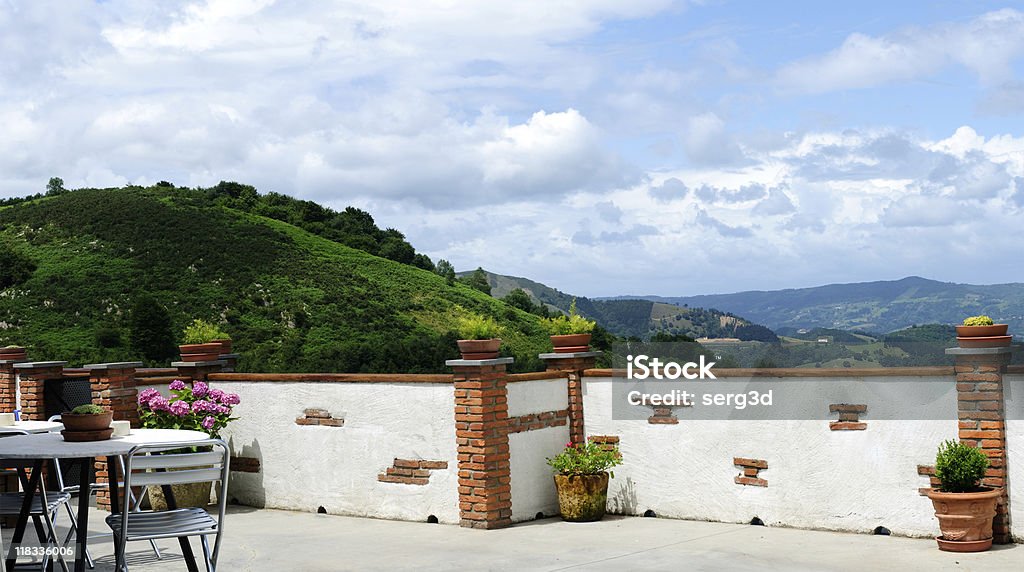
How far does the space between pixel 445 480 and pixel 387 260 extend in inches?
2393

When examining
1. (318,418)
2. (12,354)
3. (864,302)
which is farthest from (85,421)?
(864,302)

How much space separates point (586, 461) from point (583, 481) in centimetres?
20

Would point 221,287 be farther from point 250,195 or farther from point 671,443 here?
point 671,443

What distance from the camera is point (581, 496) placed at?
9461 millimetres

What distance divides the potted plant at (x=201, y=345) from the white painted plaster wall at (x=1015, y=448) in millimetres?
7858

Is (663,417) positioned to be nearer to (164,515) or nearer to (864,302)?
(164,515)

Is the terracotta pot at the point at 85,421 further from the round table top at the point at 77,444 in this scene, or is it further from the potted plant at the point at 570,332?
the potted plant at the point at 570,332

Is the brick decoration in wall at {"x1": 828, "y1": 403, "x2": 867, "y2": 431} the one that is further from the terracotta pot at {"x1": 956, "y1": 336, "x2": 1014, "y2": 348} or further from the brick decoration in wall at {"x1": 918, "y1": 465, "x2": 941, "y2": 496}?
the terracotta pot at {"x1": 956, "y1": 336, "x2": 1014, "y2": 348}

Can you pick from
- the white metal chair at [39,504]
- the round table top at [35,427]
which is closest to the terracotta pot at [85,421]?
the white metal chair at [39,504]

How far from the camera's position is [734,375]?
930 cm

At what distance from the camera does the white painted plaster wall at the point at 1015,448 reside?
7.80 meters

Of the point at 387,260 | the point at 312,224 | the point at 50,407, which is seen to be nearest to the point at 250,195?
the point at 312,224

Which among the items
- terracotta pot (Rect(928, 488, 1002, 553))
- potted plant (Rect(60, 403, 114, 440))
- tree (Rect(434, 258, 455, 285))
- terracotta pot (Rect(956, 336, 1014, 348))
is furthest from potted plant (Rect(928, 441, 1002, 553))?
tree (Rect(434, 258, 455, 285))

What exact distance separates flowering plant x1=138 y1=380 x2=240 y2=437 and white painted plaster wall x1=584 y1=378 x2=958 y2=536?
3.74 meters
